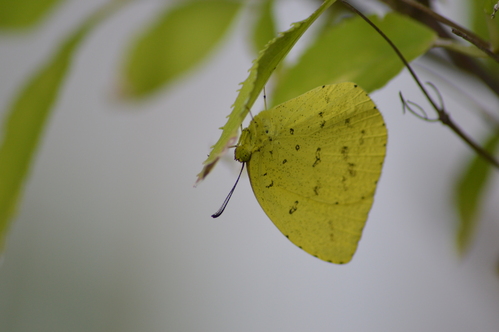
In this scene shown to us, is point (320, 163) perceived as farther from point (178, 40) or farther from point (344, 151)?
point (178, 40)

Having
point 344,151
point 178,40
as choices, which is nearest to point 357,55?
point 344,151

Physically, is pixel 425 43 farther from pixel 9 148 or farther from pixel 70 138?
pixel 70 138

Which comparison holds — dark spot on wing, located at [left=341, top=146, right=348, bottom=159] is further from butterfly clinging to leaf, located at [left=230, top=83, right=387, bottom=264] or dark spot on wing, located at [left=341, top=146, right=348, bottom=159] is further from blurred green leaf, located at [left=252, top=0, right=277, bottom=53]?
blurred green leaf, located at [left=252, top=0, right=277, bottom=53]

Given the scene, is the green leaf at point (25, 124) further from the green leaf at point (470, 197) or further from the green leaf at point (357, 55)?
the green leaf at point (470, 197)

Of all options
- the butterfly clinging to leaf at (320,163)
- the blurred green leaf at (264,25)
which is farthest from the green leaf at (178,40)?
the butterfly clinging to leaf at (320,163)

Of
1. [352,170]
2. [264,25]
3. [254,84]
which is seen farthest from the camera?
[264,25]

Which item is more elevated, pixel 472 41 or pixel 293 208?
pixel 472 41

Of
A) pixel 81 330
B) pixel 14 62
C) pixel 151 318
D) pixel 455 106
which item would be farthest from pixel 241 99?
pixel 14 62
